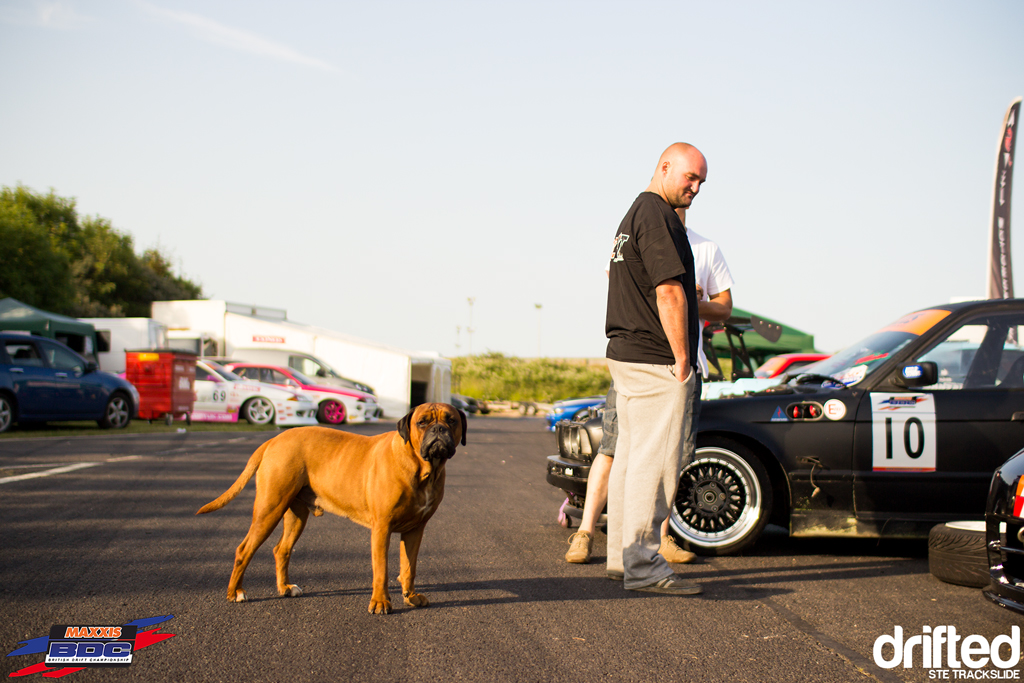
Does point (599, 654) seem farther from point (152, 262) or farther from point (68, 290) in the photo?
point (152, 262)

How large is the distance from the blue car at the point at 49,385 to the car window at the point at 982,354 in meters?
13.8

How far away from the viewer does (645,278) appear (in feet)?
12.8

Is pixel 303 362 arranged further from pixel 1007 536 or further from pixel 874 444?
pixel 1007 536

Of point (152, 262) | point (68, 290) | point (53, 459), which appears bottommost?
point (53, 459)

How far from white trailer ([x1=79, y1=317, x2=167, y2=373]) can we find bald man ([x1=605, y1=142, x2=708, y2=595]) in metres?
24.6

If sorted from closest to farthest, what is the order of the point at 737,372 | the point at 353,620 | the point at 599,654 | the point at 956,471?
the point at 599,654, the point at 353,620, the point at 956,471, the point at 737,372

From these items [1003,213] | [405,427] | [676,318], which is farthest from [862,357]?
[1003,213]

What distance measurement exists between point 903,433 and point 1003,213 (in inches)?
389

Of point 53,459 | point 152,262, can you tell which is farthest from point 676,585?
point 152,262

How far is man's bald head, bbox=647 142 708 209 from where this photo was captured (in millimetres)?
3977

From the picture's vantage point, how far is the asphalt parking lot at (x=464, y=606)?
282 centimetres

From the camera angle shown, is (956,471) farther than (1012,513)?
Yes

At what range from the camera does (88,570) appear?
160 inches

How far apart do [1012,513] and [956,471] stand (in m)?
1.74
